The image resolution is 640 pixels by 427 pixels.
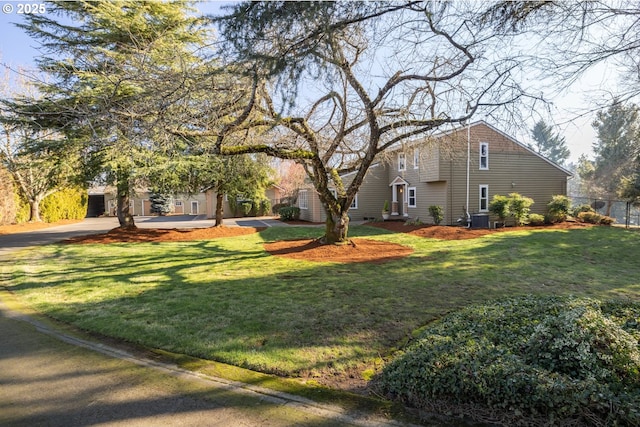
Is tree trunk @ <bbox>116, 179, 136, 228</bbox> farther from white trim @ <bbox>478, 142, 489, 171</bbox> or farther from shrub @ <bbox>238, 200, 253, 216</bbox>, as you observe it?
white trim @ <bbox>478, 142, 489, 171</bbox>

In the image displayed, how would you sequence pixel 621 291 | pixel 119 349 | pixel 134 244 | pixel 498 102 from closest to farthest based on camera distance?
pixel 119 349 < pixel 621 291 < pixel 498 102 < pixel 134 244

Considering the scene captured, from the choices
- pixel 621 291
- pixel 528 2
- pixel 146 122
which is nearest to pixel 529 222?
pixel 621 291

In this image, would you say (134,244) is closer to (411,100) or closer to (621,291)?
(411,100)

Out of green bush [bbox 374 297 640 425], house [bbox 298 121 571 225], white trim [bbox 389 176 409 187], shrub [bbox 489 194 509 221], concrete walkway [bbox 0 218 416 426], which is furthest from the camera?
white trim [bbox 389 176 409 187]

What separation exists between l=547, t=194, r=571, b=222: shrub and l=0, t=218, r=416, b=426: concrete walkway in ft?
64.2

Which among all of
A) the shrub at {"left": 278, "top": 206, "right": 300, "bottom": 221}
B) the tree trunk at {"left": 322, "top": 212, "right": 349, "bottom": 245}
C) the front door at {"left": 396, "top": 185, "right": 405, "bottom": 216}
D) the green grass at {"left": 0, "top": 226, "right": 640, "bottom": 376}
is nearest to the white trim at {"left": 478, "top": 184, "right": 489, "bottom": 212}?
the front door at {"left": 396, "top": 185, "right": 405, "bottom": 216}

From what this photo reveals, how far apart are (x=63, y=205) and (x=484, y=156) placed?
31.0 meters

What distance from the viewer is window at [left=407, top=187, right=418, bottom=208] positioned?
2066 centimetres

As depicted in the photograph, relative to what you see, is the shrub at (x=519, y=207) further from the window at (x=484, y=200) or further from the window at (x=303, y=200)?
the window at (x=303, y=200)

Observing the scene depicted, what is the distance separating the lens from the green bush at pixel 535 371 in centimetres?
222

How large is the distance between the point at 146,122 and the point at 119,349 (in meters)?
3.65

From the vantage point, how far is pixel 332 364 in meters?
3.38

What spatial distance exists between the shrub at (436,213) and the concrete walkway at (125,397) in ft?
54.3

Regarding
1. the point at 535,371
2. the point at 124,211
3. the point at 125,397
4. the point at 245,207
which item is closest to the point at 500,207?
the point at 535,371
